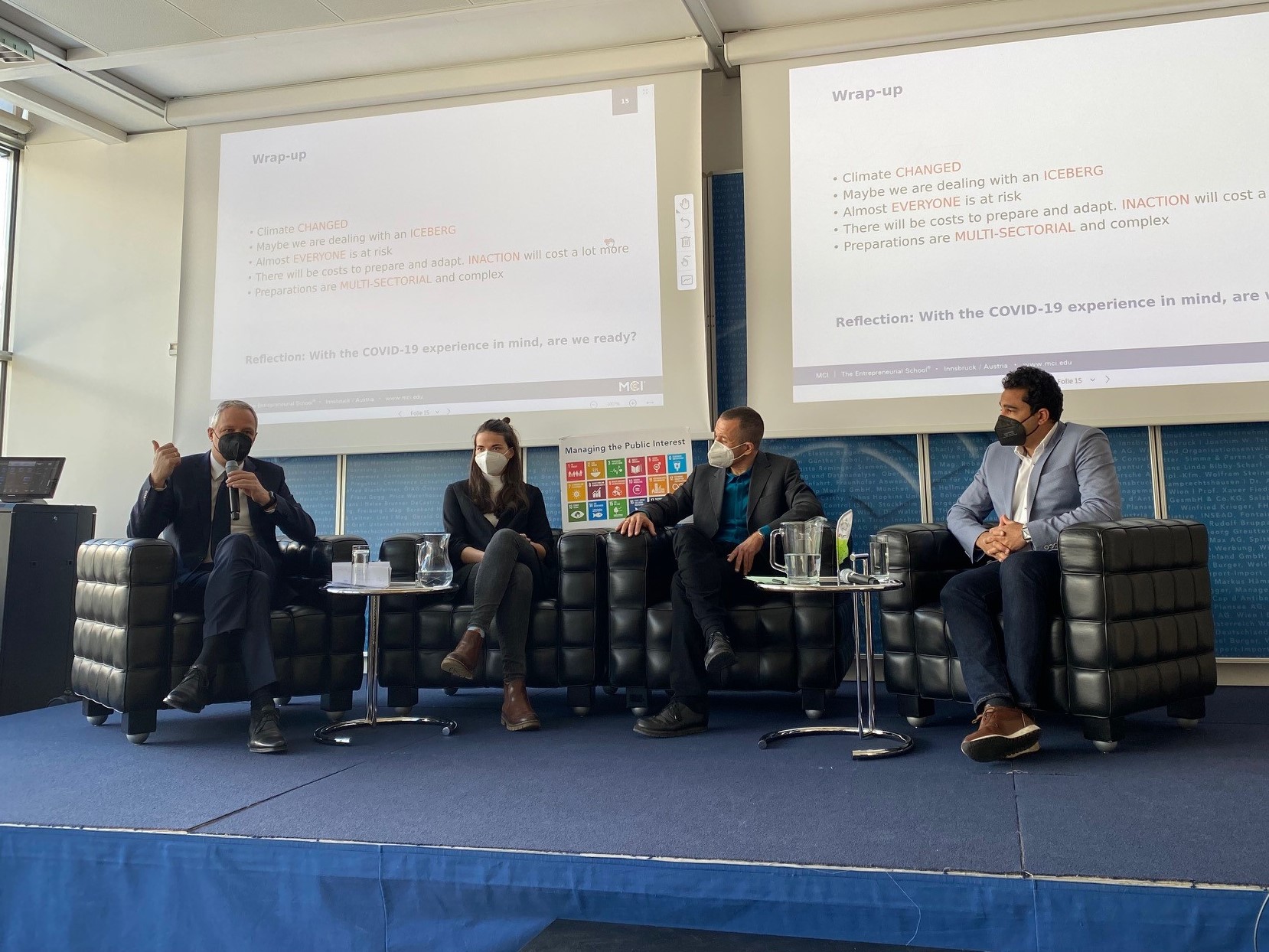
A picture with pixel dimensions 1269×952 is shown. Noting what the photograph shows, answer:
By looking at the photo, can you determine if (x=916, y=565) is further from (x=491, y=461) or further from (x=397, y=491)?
(x=397, y=491)

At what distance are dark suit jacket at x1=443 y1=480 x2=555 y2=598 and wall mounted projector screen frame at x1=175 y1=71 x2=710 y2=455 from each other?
0.92m

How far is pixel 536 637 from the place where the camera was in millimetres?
3320

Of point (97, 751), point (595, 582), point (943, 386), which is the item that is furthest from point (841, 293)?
point (97, 751)

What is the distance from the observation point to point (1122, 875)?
1.60 meters

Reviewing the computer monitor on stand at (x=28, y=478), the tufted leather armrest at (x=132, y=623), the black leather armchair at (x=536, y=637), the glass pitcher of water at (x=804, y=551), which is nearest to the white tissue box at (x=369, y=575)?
the black leather armchair at (x=536, y=637)

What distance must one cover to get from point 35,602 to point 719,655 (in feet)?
9.43

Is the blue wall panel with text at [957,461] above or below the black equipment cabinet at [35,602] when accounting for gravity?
above

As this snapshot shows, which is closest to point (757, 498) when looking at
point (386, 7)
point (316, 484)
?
point (316, 484)

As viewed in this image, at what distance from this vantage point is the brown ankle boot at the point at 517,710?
10.0 ft

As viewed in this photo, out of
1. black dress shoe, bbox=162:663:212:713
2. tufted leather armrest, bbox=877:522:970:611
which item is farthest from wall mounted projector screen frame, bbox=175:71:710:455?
black dress shoe, bbox=162:663:212:713

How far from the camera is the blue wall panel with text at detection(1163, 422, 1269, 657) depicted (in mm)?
3732

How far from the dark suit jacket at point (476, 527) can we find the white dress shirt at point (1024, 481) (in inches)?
62.7

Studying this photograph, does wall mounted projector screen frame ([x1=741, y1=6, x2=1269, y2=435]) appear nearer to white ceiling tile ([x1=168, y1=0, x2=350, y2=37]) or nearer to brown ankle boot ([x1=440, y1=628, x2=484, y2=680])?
brown ankle boot ([x1=440, y1=628, x2=484, y2=680])

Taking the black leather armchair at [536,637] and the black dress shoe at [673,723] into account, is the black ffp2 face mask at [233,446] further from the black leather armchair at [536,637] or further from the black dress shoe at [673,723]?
the black dress shoe at [673,723]
